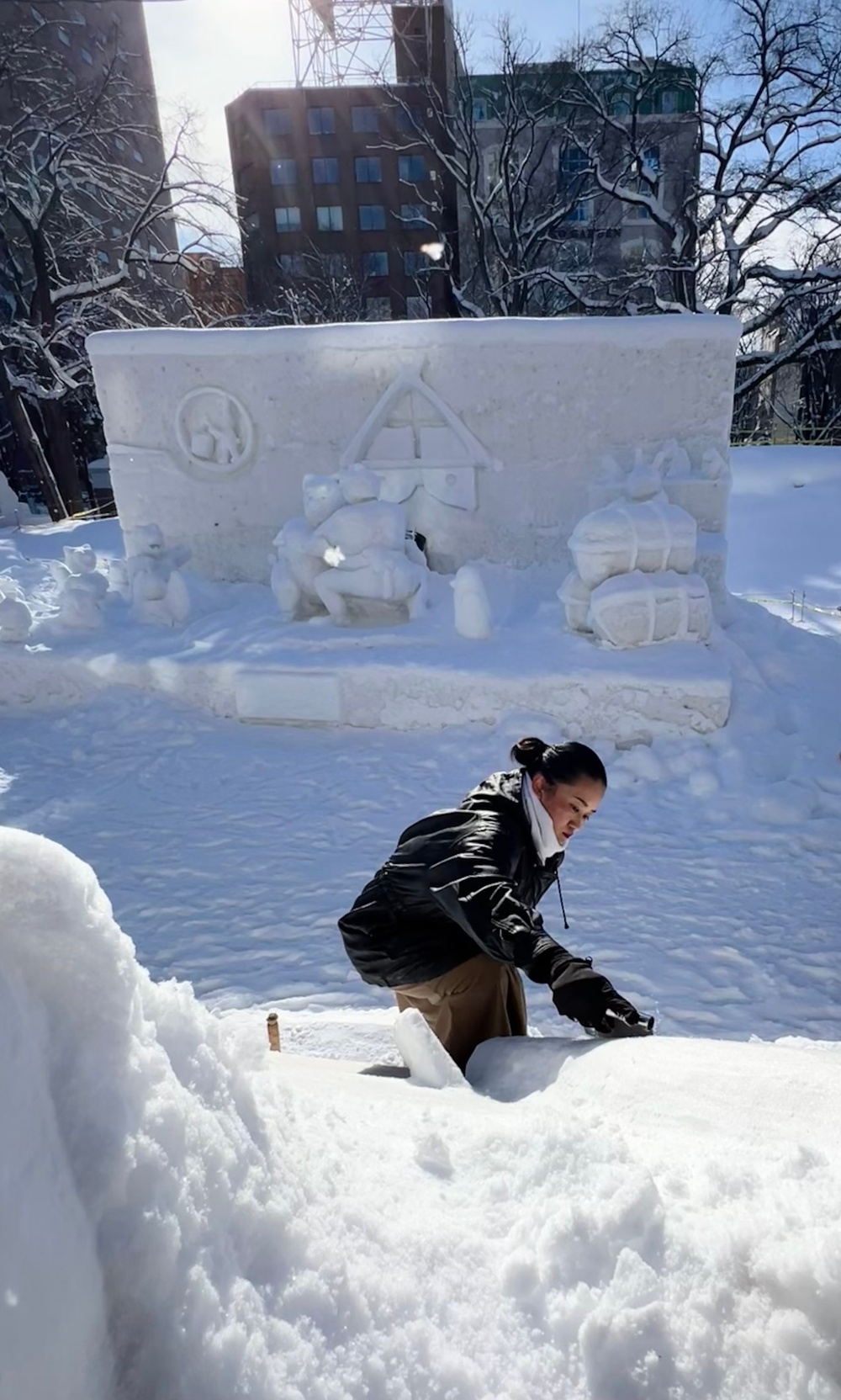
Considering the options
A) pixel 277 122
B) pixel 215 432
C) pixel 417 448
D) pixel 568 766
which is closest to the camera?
pixel 568 766

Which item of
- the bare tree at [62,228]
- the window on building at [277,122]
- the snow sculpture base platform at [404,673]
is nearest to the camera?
the snow sculpture base platform at [404,673]

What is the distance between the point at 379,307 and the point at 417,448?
18458 mm

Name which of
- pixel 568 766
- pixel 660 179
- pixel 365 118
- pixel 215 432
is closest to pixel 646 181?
pixel 660 179

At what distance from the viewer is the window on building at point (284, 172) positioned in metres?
24.0

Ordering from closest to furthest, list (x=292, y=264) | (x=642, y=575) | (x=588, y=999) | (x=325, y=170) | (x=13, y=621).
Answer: (x=588, y=999) → (x=642, y=575) → (x=13, y=621) → (x=292, y=264) → (x=325, y=170)

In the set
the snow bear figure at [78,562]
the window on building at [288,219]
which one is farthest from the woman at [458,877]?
the window on building at [288,219]

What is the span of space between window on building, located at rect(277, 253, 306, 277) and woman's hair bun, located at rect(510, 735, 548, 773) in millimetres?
22810

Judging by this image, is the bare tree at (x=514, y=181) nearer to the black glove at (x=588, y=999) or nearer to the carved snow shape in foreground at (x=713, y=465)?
the carved snow shape in foreground at (x=713, y=465)

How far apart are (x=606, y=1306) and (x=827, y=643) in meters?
6.36

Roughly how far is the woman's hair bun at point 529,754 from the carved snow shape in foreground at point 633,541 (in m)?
3.26

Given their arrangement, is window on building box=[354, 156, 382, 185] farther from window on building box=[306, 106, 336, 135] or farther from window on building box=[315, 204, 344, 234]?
window on building box=[306, 106, 336, 135]

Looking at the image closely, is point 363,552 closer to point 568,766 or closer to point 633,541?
point 633,541

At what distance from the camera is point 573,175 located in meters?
15.4

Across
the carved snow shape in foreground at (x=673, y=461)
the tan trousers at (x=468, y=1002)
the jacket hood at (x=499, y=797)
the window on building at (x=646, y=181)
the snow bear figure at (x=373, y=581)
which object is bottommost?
the tan trousers at (x=468, y=1002)
